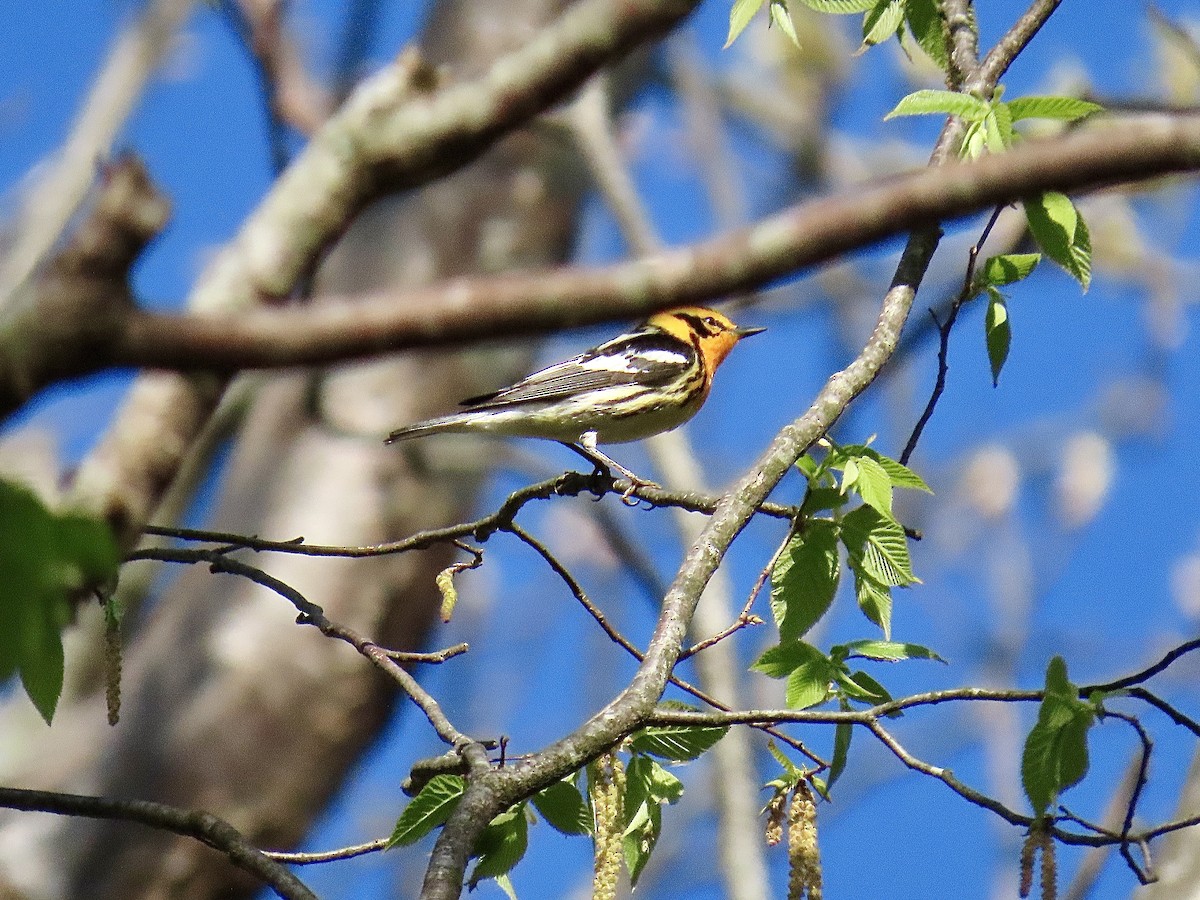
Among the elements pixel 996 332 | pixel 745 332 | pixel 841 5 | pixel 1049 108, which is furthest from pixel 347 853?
pixel 745 332

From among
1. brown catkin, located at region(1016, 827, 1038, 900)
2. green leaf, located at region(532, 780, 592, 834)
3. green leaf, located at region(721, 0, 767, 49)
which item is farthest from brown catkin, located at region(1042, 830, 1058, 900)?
green leaf, located at region(721, 0, 767, 49)

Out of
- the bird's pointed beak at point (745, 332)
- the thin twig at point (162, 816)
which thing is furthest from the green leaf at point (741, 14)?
the bird's pointed beak at point (745, 332)

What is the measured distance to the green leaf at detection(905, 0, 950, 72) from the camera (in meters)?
3.80

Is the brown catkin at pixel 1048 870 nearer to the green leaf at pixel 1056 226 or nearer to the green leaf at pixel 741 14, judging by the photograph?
the green leaf at pixel 1056 226

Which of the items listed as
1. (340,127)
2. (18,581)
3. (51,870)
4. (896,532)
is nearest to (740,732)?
(896,532)

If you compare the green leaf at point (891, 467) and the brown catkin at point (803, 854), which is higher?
the green leaf at point (891, 467)

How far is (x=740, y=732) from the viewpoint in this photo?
6391 millimetres

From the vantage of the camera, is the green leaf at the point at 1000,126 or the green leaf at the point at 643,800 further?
the green leaf at the point at 1000,126

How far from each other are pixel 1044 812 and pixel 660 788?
0.72 metres

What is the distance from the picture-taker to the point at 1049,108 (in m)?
3.12

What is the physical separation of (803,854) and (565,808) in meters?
0.47

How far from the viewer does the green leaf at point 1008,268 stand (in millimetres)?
3193

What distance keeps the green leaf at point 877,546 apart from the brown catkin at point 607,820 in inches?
27.7

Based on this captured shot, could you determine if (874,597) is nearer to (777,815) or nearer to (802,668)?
(802,668)
